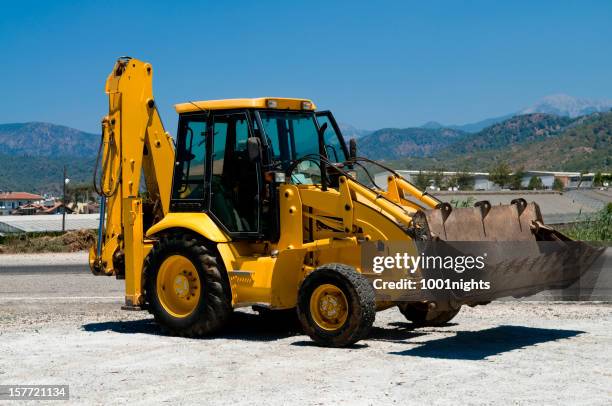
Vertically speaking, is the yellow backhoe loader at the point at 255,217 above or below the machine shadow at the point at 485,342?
above

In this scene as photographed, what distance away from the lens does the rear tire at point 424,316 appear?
12.6 meters

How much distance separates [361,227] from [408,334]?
190cm

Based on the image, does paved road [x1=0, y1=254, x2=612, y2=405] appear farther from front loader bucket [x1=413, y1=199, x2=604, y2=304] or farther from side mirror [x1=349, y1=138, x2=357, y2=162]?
side mirror [x1=349, y1=138, x2=357, y2=162]

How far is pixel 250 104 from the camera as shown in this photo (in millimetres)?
11906

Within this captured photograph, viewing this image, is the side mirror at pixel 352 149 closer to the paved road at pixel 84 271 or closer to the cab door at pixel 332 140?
the cab door at pixel 332 140

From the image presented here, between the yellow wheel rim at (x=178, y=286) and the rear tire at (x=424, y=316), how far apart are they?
282cm


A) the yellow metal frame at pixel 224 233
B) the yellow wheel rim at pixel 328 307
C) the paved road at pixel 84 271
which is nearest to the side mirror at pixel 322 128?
the yellow metal frame at pixel 224 233

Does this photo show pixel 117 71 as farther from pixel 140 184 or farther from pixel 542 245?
pixel 542 245

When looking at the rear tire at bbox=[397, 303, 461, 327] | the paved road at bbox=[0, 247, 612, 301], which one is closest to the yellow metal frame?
the rear tire at bbox=[397, 303, 461, 327]

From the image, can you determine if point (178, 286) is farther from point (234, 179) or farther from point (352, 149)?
point (352, 149)

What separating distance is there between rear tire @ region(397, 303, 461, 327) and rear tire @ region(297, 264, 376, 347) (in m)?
1.96

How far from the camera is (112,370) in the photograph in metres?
9.77

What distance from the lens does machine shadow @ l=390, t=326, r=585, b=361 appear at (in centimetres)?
1038

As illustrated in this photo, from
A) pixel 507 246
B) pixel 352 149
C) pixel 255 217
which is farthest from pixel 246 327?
pixel 507 246
